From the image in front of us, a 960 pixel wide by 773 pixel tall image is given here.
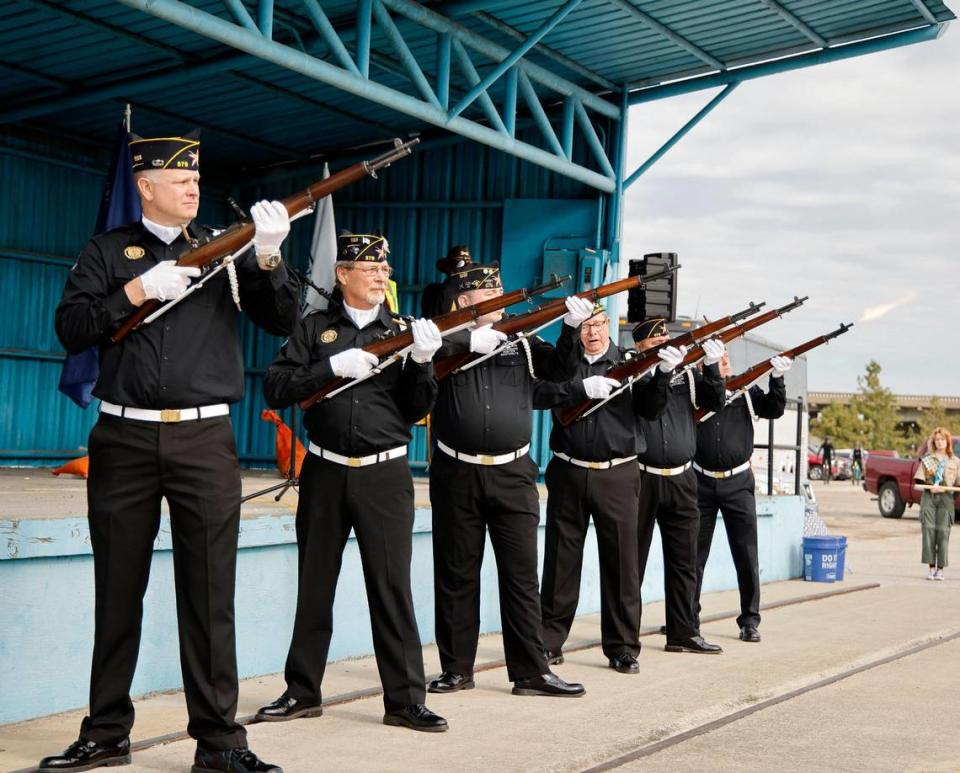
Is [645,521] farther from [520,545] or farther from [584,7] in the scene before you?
[584,7]

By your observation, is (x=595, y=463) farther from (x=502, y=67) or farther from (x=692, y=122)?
(x=692, y=122)

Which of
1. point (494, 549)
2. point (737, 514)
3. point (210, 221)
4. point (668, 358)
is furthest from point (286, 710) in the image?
point (210, 221)

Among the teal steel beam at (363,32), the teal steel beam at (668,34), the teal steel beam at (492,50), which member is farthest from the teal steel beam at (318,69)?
the teal steel beam at (668,34)

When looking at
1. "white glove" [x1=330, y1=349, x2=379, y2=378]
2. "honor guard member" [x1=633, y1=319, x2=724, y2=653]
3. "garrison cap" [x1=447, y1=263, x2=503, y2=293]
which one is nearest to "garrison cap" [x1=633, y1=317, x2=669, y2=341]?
"honor guard member" [x1=633, y1=319, x2=724, y2=653]

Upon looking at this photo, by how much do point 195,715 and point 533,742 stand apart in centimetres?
149

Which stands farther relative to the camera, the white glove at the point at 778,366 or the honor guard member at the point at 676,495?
the white glove at the point at 778,366

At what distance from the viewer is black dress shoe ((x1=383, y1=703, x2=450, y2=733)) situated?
18.5 ft

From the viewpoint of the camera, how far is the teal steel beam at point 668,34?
43.4ft

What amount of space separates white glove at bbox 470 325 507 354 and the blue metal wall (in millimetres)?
9616

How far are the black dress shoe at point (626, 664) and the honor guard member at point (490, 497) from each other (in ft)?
2.60

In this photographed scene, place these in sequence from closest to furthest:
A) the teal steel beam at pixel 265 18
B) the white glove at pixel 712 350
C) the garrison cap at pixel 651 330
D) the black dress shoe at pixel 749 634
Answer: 1. the white glove at pixel 712 350
2. the garrison cap at pixel 651 330
3. the black dress shoe at pixel 749 634
4. the teal steel beam at pixel 265 18

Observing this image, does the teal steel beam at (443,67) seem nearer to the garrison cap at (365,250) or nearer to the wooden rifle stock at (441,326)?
the wooden rifle stock at (441,326)

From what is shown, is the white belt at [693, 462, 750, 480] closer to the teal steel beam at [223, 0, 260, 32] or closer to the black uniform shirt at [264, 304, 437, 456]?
the black uniform shirt at [264, 304, 437, 456]

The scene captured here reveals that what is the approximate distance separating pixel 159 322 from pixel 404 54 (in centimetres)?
782
